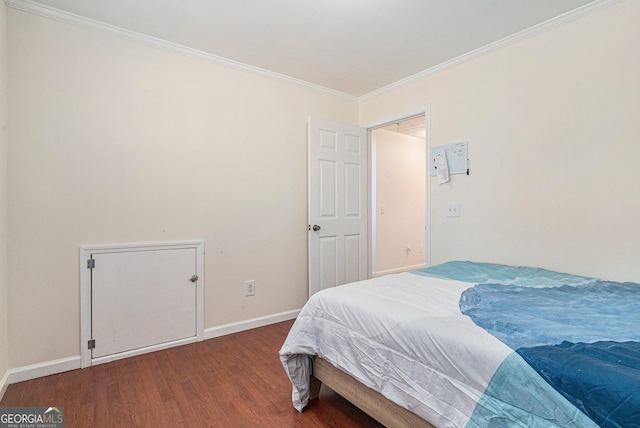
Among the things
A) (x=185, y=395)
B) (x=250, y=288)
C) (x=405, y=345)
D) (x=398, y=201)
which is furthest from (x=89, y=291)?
(x=398, y=201)

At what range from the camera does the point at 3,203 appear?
1.97 metres

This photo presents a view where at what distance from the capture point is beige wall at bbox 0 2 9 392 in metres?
1.92

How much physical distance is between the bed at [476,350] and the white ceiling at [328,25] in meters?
1.78

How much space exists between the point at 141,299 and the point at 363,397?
1.85 metres

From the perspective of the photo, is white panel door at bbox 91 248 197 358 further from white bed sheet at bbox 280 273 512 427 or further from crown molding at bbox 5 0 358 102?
crown molding at bbox 5 0 358 102

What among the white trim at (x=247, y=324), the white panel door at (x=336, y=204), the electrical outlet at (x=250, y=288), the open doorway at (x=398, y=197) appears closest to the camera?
the white trim at (x=247, y=324)

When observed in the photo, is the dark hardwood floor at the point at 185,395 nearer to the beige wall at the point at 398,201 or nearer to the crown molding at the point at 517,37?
the crown molding at the point at 517,37

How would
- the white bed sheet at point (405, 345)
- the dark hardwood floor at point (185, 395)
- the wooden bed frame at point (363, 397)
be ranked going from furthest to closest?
the dark hardwood floor at point (185, 395), the wooden bed frame at point (363, 397), the white bed sheet at point (405, 345)

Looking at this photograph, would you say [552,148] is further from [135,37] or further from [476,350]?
[135,37]

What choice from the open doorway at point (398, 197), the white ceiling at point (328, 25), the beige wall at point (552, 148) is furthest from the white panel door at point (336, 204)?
the open doorway at point (398, 197)

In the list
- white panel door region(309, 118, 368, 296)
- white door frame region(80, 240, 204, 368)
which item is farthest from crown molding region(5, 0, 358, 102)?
white door frame region(80, 240, 204, 368)

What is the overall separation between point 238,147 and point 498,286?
232cm

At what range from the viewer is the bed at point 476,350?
35.9 inches

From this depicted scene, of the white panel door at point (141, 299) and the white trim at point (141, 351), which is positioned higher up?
the white panel door at point (141, 299)
